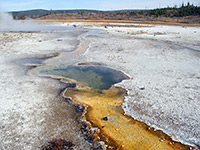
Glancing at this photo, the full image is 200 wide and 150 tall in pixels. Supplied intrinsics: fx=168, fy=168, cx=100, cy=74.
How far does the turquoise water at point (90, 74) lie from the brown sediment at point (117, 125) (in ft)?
3.37

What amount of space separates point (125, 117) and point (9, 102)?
4.41m

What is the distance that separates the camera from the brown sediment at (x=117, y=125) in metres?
4.52

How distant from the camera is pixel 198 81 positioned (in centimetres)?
793

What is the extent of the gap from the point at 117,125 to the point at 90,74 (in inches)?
174

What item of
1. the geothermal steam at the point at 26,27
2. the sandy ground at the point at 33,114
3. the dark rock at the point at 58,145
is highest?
the geothermal steam at the point at 26,27

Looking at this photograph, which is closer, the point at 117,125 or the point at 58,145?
the point at 58,145

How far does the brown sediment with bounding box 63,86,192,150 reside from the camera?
4516mm

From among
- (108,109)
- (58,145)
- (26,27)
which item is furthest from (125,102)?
(26,27)

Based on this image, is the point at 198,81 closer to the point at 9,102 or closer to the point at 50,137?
the point at 50,137

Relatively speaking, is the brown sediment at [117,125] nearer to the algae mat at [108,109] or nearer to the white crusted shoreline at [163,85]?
the algae mat at [108,109]

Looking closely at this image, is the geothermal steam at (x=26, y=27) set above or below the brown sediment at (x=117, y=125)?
above

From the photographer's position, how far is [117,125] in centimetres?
525

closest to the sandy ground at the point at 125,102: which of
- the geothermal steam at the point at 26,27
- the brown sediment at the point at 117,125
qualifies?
the brown sediment at the point at 117,125

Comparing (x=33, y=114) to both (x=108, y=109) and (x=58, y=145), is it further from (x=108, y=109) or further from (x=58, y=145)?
(x=108, y=109)
